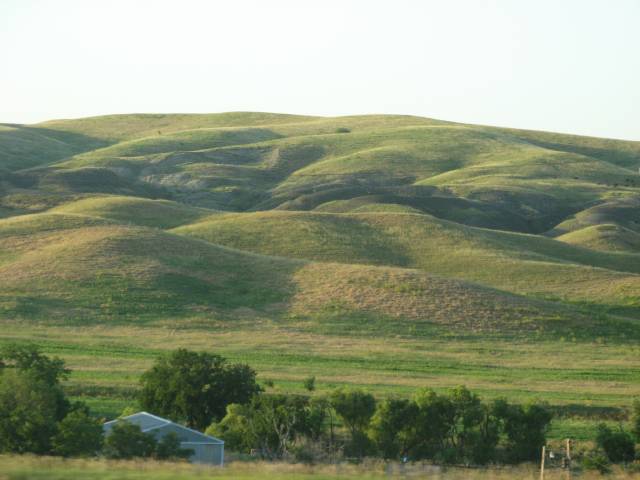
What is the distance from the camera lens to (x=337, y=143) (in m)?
177

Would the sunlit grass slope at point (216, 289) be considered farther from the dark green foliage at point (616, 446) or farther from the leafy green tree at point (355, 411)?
the dark green foliage at point (616, 446)

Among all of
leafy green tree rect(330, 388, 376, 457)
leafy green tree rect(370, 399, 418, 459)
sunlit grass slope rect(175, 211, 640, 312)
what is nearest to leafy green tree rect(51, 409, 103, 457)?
leafy green tree rect(370, 399, 418, 459)

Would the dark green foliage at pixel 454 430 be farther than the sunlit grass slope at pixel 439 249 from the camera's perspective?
No

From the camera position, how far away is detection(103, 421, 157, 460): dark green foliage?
24.7 meters

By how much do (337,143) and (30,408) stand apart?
15214 centimetres

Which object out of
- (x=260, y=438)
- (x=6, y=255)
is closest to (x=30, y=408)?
(x=260, y=438)

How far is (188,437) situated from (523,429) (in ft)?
31.7

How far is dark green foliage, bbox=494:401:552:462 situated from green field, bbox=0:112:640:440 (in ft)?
10.2

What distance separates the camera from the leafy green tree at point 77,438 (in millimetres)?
24411

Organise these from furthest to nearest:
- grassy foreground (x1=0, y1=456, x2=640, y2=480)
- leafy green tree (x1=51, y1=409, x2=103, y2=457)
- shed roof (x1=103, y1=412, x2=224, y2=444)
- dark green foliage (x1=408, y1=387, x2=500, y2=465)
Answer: dark green foliage (x1=408, y1=387, x2=500, y2=465)
shed roof (x1=103, y1=412, x2=224, y2=444)
leafy green tree (x1=51, y1=409, x2=103, y2=457)
grassy foreground (x1=0, y1=456, x2=640, y2=480)

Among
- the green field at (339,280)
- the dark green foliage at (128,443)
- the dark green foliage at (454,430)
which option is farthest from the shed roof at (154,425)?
the green field at (339,280)

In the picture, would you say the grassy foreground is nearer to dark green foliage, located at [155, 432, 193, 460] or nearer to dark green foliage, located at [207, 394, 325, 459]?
dark green foliage, located at [155, 432, 193, 460]

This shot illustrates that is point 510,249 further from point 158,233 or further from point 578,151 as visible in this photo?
point 578,151

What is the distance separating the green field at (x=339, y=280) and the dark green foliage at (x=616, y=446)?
296cm
